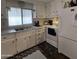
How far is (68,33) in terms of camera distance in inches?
116

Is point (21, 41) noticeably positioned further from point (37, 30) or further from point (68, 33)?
point (68, 33)

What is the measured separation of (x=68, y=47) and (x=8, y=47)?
1831mm

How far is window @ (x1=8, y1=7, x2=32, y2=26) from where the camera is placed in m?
3.77

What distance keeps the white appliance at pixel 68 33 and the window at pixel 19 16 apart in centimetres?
185

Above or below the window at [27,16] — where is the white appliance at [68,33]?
below

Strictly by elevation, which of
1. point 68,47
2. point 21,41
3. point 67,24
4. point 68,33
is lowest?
point 68,47

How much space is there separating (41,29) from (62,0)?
5.39ft

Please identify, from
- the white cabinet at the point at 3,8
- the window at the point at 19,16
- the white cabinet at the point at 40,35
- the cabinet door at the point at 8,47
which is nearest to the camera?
the cabinet door at the point at 8,47

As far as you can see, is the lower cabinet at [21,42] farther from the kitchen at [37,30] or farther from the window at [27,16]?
the window at [27,16]

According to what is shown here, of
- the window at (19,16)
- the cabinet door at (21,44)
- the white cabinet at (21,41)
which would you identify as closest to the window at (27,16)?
the window at (19,16)

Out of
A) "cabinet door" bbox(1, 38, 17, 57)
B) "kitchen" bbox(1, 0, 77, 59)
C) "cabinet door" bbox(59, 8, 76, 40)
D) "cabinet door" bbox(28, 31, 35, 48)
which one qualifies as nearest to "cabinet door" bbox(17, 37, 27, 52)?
"kitchen" bbox(1, 0, 77, 59)

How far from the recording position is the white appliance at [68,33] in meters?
2.67

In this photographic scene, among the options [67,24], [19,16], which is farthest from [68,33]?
[19,16]

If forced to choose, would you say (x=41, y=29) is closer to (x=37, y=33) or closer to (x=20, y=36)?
(x=37, y=33)
